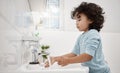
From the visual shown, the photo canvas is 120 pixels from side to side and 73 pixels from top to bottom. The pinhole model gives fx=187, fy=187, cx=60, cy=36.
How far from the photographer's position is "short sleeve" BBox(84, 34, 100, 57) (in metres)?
1.08

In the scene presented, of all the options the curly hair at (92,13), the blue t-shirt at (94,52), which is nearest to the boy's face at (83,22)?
the curly hair at (92,13)

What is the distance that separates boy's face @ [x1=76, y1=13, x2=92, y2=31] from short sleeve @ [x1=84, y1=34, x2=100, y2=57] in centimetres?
16

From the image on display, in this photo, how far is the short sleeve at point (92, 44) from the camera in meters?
1.08

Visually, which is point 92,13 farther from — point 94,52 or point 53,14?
point 53,14

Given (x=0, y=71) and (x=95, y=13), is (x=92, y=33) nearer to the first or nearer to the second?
(x=95, y=13)

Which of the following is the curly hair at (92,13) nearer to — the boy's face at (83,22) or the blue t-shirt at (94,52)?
the boy's face at (83,22)

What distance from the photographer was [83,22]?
4.20 ft

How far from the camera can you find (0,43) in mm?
470

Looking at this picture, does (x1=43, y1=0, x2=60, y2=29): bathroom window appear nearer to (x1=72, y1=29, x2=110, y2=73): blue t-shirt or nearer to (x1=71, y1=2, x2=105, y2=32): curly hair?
(x1=71, y1=2, x2=105, y2=32): curly hair

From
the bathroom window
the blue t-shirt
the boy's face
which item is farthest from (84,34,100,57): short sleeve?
the bathroom window

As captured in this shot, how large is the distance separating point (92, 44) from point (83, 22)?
9.3 inches

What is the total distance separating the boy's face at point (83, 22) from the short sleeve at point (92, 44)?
0.52 ft

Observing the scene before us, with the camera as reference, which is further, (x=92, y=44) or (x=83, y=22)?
(x=83, y=22)

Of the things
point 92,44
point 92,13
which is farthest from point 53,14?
point 92,44
